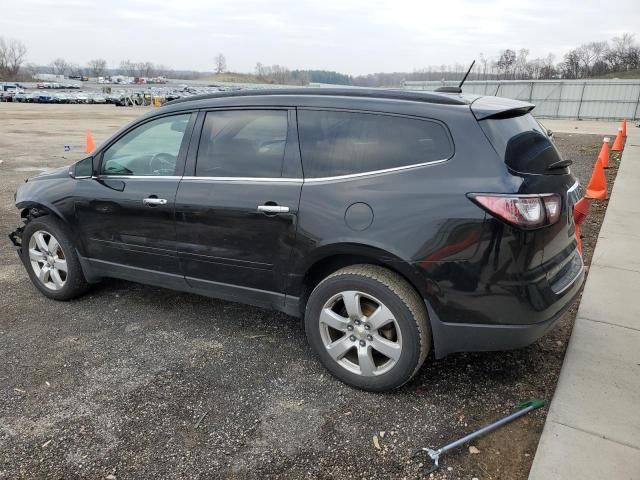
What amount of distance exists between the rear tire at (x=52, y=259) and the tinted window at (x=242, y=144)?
156cm

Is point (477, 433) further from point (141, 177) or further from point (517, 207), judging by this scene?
point (141, 177)

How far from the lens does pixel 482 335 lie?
9.23 feet

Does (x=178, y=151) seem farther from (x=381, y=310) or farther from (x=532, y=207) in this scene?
(x=532, y=207)

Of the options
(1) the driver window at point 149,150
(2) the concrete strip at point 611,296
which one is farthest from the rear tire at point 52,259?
(2) the concrete strip at point 611,296

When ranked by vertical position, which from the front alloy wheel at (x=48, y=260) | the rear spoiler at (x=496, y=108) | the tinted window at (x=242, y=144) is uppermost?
the rear spoiler at (x=496, y=108)

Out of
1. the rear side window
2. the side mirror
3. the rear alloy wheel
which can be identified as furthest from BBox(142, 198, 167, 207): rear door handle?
the rear alloy wheel

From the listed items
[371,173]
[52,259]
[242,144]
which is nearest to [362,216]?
[371,173]

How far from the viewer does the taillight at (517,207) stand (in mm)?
2604

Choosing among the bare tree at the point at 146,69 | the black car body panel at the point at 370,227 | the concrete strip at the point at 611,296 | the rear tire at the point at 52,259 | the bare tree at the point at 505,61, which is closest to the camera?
the black car body panel at the point at 370,227

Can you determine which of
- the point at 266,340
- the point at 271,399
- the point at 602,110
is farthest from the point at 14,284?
the point at 602,110

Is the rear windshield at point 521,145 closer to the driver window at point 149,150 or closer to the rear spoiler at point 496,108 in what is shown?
the rear spoiler at point 496,108

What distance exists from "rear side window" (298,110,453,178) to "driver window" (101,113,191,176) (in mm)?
1058

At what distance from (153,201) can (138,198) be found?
0.56 ft

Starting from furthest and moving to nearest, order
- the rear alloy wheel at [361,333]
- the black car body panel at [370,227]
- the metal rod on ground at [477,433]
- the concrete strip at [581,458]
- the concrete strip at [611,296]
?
the concrete strip at [611,296], the rear alloy wheel at [361,333], the black car body panel at [370,227], the metal rod on ground at [477,433], the concrete strip at [581,458]
